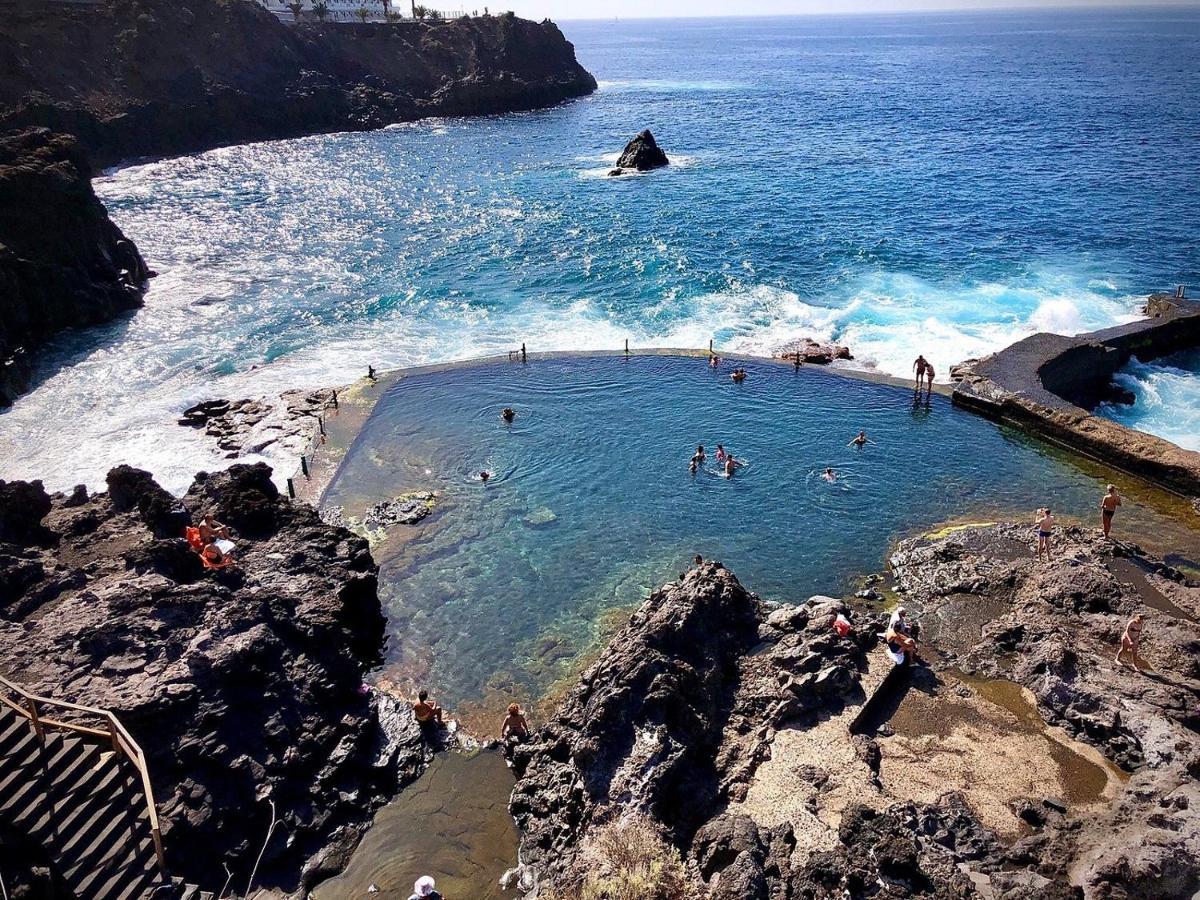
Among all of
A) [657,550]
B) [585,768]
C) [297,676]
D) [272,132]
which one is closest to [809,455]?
[657,550]

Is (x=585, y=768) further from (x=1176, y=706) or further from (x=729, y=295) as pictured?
(x=729, y=295)

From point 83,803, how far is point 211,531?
9.57 metres

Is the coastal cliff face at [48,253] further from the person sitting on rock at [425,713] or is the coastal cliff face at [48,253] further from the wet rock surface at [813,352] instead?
the wet rock surface at [813,352]

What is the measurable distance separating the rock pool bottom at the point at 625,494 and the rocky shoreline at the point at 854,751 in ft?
11.8

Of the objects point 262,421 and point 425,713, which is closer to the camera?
point 425,713

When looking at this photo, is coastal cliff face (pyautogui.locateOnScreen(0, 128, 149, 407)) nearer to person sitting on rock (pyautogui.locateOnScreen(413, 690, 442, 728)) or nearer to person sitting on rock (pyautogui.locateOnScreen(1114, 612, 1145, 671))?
person sitting on rock (pyautogui.locateOnScreen(413, 690, 442, 728))

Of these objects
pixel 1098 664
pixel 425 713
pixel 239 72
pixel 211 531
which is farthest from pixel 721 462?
pixel 239 72

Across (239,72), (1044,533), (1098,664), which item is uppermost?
(239,72)

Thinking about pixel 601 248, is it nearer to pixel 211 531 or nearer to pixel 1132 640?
pixel 211 531

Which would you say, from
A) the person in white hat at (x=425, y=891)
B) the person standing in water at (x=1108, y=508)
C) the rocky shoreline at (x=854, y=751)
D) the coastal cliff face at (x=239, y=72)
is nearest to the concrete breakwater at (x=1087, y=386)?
the person standing in water at (x=1108, y=508)

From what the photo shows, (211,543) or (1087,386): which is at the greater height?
(211,543)

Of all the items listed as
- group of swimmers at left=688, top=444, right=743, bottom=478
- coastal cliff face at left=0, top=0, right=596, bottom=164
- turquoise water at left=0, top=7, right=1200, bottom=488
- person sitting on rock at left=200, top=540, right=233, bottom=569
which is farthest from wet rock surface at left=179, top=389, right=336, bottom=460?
coastal cliff face at left=0, top=0, right=596, bottom=164

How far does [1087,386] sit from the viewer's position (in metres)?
35.8

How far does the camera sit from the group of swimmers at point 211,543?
20.6 meters
